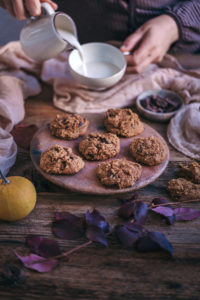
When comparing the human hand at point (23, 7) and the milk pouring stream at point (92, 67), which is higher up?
the human hand at point (23, 7)

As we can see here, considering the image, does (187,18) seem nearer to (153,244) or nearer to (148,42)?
(148,42)

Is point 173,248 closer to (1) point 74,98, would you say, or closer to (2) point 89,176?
(2) point 89,176

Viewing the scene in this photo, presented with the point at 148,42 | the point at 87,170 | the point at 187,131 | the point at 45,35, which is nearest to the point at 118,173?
the point at 87,170

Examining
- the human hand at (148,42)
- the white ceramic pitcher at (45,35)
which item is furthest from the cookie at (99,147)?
the human hand at (148,42)

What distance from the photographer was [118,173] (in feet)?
3.95

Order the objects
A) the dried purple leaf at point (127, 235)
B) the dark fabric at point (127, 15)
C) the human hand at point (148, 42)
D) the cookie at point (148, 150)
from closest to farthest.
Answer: the dried purple leaf at point (127, 235) < the cookie at point (148, 150) < the human hand at point (148, 42) < the dark fabric at point (127, 15)

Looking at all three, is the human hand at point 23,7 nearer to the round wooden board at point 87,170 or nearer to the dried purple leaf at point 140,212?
the round wooden board at point 87,170

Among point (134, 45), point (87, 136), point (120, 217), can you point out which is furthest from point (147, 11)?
point (120, 217)

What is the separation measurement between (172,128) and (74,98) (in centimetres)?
54

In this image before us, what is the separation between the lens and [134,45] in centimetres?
180

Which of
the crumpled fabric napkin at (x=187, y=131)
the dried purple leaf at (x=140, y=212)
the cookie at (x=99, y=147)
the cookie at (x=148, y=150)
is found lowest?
the crumpled fabric napkin at (x=187, y=131)

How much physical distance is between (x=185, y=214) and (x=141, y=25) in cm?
125

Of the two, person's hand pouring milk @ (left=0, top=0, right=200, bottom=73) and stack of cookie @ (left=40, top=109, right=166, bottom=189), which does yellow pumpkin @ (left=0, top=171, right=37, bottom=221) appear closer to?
stack of cookie @ (left=40, top=109, right=166, bottom=189)

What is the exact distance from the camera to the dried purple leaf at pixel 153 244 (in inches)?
40.6
